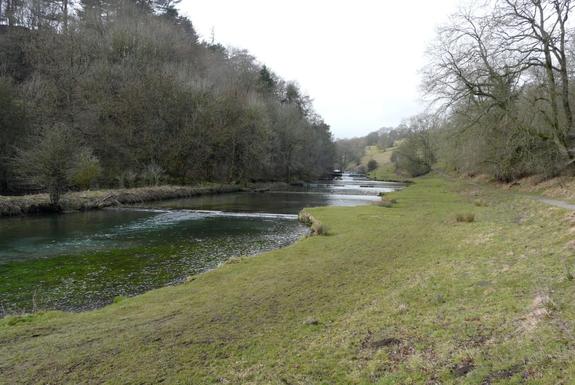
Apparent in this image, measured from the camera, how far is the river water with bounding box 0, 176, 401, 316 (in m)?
14.0

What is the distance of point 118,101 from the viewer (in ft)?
193

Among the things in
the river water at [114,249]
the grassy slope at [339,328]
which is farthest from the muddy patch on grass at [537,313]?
the river water at [114,249]

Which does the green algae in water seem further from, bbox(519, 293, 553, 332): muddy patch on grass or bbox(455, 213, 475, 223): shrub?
bbox(519, 293, 553, 332): muddy patch on grass

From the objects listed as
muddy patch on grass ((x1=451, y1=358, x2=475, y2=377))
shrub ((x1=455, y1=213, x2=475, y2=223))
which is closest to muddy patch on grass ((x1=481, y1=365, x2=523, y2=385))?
muddy patch on grass ((x1=451, y1=358, x2=475, y2=377))

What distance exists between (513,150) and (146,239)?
3113 cm

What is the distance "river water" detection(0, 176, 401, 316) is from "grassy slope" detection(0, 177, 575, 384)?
2.95 m

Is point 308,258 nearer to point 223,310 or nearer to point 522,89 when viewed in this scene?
point 223,310

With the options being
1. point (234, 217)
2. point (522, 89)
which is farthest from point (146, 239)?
point (522, 89)

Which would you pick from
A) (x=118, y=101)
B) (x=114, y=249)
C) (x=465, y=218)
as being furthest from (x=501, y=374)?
(x=118, y=101)

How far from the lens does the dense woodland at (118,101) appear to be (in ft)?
157

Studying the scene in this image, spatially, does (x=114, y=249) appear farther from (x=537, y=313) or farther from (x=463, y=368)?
Answer: (x=537, y=313)

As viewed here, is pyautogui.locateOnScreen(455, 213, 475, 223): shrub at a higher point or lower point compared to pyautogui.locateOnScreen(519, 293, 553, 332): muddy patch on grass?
lower

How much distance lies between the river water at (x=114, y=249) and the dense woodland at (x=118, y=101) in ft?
40.3

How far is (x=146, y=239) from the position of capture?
2398 centimetres
